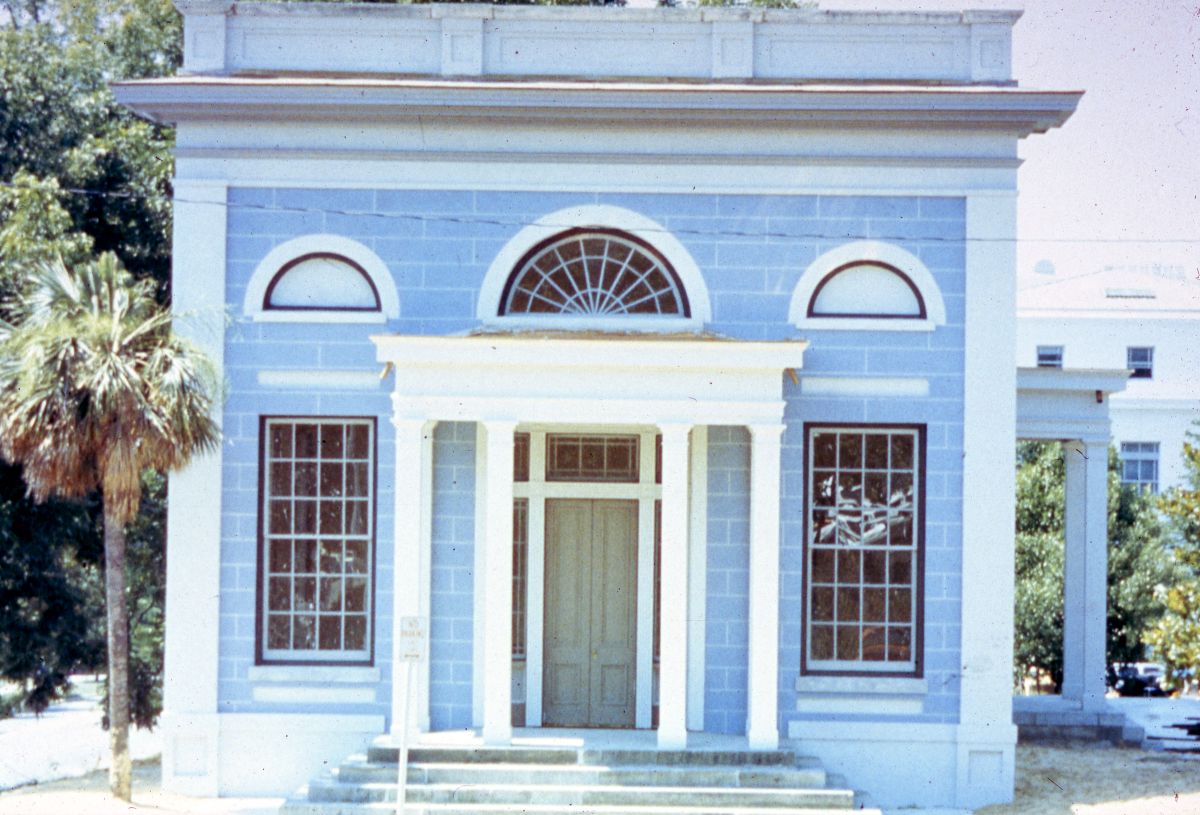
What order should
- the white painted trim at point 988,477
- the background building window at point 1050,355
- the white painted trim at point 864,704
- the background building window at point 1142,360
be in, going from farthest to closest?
the background building window at point 1050,355 < the background building window at point 1142,360 < the white painted trim at point 864,704 < the white painted trim at point 988,477

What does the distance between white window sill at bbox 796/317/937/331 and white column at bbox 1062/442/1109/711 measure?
13.5 feet

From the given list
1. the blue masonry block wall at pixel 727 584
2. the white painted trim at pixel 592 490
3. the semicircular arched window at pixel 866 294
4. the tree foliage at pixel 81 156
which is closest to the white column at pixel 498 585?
the white painted trim at pixel 592 490

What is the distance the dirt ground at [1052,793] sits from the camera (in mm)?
15523

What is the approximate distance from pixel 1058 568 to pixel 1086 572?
27.8 feet

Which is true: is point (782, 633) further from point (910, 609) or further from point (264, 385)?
point (264, 385)

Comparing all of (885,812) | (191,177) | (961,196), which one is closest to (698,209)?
(961,196)

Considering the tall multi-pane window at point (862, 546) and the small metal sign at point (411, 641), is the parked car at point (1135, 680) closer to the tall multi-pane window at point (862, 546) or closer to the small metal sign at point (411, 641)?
the tall multi-pane window at point (862, 546)

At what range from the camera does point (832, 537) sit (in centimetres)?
1650

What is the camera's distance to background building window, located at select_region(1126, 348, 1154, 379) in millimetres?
44875

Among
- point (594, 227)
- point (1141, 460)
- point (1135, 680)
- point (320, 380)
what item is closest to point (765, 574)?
point (594, 227)

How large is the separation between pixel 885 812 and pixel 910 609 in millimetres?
1961

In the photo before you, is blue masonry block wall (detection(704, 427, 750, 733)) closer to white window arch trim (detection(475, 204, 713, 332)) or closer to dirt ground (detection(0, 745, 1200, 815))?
white window arch trim (detection(475, 204, 713, 332))

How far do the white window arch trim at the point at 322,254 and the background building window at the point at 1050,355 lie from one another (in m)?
32.0

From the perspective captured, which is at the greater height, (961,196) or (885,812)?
(961,196)
